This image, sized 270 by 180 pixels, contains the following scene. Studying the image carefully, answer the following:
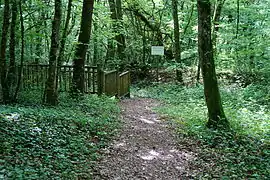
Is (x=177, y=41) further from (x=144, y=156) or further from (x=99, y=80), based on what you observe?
(x=144, y=156)

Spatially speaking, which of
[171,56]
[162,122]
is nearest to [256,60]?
[171,56]

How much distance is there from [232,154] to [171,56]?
1676 cm

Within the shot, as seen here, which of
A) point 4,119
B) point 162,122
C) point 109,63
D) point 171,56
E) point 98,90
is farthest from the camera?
point 171,56

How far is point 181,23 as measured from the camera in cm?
2383

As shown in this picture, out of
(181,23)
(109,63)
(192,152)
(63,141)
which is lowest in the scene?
(192,152)

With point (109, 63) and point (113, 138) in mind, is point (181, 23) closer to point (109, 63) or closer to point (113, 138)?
point (109, 63)

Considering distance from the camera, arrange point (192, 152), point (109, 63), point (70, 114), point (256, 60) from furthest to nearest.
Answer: point (109, 63) < point (256, 60) < point (70, 114) < point (192, 152)

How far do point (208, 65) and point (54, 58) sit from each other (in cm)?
462

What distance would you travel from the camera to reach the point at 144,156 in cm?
632

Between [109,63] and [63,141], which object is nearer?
[63,141]

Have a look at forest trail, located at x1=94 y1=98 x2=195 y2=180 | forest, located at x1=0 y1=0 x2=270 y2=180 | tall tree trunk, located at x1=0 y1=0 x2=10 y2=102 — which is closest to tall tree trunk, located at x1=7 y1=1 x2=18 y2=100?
forest, located at x1=0 y1=0 x2=270 y2=180

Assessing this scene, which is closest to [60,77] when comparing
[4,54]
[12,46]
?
[12,46]

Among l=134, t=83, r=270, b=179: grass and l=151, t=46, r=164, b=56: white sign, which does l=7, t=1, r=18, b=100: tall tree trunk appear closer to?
l=134, t=83, r=270, b=179: grass

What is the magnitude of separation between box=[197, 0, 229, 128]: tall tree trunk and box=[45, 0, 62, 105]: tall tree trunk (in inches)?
163
